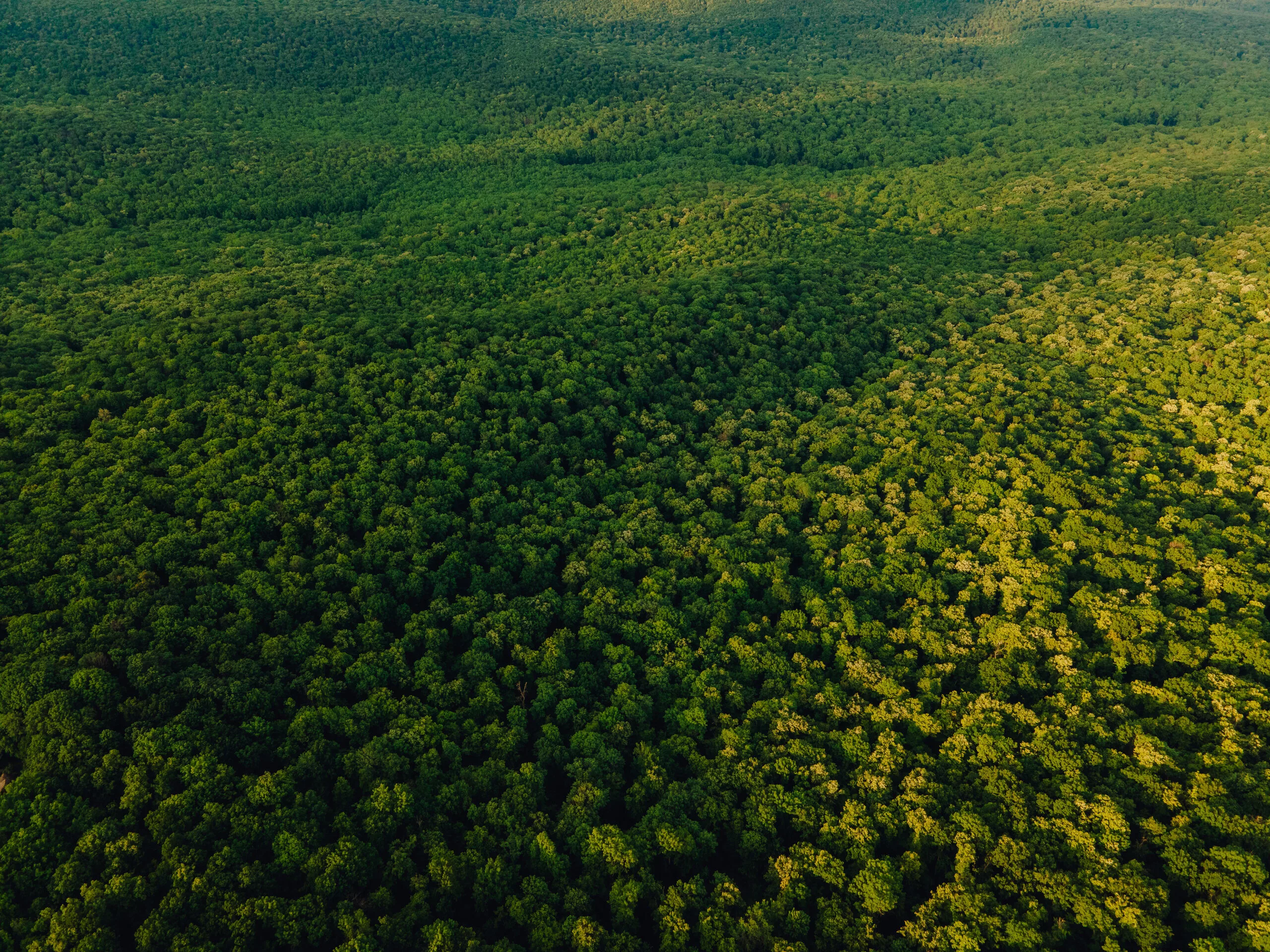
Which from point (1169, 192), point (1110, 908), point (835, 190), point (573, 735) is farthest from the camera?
point (835, 190)

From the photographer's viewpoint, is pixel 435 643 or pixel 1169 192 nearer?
pixel 435 643

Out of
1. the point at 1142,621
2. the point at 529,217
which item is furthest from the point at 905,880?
the point at 529,217

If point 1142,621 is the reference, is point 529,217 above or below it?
above

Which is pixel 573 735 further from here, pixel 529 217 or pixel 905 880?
pixel 529 217

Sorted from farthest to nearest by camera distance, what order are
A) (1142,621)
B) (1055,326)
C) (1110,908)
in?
(1055,326) → (1142,621) → (1110,908)

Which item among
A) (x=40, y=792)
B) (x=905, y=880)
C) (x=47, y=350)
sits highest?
(x=47, y=350)

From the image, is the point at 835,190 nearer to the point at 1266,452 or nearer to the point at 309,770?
the point at 1266,452

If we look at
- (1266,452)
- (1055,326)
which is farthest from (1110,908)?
(1055,326)
